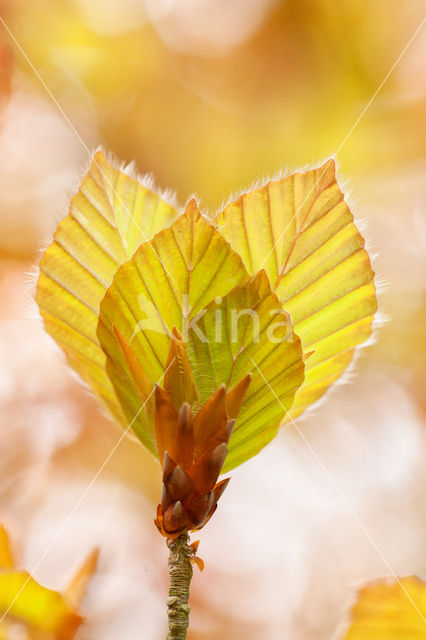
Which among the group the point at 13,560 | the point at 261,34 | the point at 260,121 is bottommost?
the point at 13,560

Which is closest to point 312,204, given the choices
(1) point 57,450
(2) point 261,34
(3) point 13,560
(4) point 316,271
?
(4) point 316,271

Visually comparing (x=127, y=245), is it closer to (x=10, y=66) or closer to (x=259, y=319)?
(x=259, y=319)

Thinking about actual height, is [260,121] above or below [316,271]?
above

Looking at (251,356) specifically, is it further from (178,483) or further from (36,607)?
(36,607)

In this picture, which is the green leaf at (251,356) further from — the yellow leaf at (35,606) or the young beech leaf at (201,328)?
the yellow leaf at (35,606)

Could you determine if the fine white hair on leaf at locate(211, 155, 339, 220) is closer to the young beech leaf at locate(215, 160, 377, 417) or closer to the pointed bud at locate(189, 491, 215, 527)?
the young beech leaf at locate(215, 160, 377, 417)

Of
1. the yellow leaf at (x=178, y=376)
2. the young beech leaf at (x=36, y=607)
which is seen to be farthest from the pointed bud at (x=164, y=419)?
the young beech leaf at (x=36, y=607)
